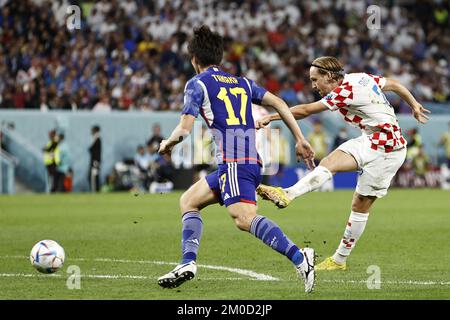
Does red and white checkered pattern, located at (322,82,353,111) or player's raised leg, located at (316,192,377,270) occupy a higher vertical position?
red and white checkered pattern, located at (322,82,353,111)

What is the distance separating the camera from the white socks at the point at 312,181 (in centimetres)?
896

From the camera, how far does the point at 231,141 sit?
802cm

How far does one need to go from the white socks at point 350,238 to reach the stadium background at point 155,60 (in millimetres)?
12734

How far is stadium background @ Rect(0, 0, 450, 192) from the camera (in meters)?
26.3

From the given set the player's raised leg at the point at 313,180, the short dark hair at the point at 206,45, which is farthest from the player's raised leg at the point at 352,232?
the short dark hair at the point at 206,45

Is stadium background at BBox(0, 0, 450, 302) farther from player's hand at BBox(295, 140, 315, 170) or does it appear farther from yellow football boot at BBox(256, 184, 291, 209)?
player's hand at BBox(295, 140, 315, 170)

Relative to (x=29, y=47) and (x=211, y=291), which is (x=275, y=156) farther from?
(x=211, y=291)

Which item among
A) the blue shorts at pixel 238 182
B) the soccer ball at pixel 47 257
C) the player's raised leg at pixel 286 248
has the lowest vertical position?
the soccer ball at pixel 47 257

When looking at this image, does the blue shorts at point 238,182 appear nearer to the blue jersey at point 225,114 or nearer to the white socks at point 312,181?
the blue jersey at point 225,114

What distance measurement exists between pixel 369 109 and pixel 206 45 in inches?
87.4

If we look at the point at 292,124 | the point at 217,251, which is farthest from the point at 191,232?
the point at 217,251

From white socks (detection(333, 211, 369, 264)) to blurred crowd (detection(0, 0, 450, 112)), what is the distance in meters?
17.5

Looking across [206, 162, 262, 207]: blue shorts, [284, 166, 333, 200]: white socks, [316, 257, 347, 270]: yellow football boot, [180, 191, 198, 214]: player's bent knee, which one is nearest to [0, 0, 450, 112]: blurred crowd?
[316, 257, 347, 270]: yellow football boot

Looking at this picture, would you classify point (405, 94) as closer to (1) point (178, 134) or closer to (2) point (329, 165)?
(2) point (329, 165)
